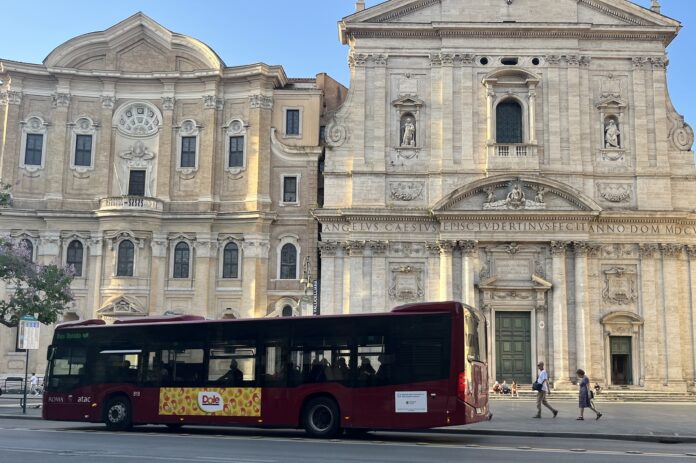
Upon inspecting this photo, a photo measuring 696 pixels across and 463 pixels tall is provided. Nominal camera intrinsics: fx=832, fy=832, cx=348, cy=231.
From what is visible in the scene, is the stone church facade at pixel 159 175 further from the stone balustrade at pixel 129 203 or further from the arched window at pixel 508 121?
the arched window at pixel 508 121

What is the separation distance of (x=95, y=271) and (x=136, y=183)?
4.92 m

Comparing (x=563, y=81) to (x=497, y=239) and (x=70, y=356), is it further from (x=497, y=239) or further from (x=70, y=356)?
(x=70, y=356)

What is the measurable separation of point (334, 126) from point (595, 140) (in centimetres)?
1223

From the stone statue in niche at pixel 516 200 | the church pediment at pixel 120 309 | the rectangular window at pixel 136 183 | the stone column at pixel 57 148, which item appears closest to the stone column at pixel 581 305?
the stone statue in niche at pixel 516 200

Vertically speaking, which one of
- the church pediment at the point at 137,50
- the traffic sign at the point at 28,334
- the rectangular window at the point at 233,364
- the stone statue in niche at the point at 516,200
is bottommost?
the rectangular window at the point at 233,364

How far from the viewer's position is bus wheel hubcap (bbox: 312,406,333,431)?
63.1 ft

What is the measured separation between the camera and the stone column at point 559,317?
3631 cm

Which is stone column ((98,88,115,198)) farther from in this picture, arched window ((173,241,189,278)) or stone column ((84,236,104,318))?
arched window ((173,241,189,278))

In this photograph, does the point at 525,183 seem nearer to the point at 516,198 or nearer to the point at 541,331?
the point at 516,198

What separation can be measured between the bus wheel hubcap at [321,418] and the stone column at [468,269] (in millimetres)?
18890

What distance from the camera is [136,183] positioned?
42.3 m

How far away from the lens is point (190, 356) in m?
20.9

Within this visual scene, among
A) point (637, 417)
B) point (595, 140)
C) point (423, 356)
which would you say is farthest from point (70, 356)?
point (595, 140)

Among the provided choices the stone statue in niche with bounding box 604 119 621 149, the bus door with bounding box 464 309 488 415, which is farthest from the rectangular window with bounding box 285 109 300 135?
the bus door with bounding box 464 309 488 415
